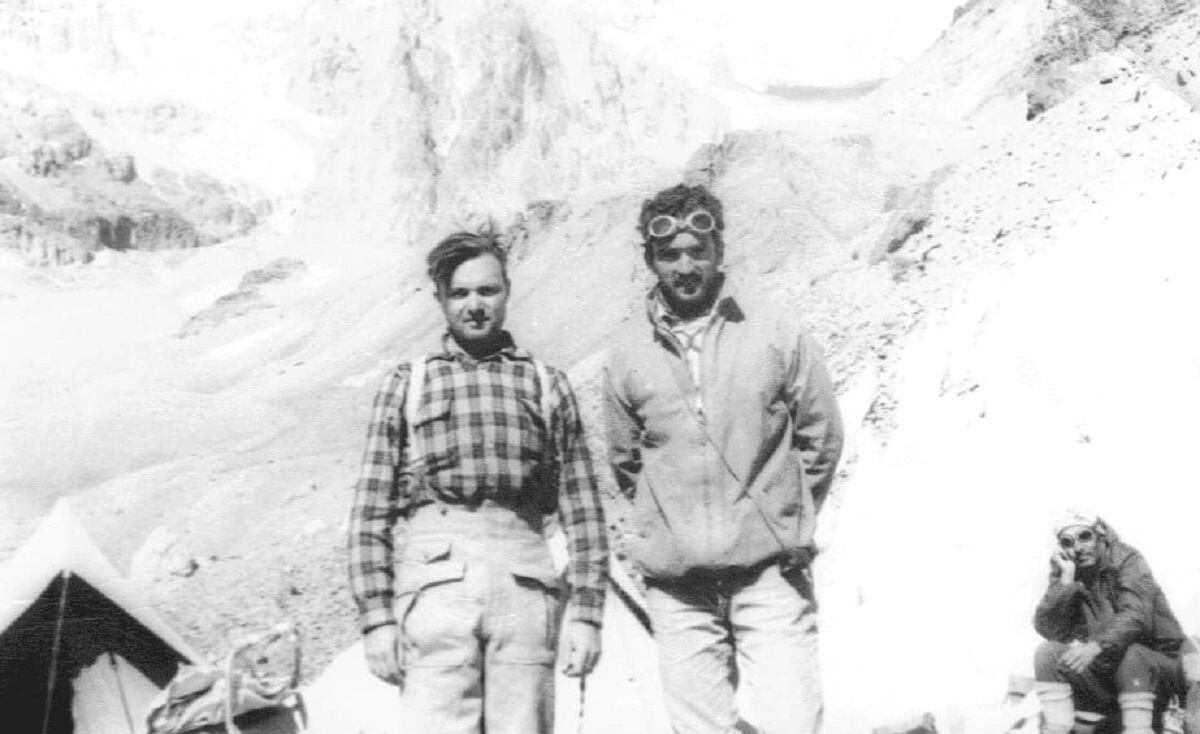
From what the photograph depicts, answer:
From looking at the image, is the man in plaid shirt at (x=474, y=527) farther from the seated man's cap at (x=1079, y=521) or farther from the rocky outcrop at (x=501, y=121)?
the rocky outcrop at (x=501, y=121)

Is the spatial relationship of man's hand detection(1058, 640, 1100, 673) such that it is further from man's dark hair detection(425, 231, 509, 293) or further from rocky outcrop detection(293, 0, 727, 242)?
rocky outcrop detection(293, 0, 727, 242)

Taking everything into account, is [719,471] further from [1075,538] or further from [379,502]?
[1075,538]

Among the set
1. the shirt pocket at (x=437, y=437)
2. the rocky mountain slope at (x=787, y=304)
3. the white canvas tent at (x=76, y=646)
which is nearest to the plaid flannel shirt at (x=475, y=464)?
the shirt pocket at (x=437, y=437)

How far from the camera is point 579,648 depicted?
2676mm

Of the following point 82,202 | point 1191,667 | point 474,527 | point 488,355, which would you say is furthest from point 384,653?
point 82,202

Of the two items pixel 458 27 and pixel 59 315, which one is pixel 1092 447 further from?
pixel 458 27

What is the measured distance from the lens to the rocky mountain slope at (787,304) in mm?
6750

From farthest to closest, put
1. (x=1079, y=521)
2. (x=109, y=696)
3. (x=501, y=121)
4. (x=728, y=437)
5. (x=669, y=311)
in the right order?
(x=501, y=121), (x=109, y=696), (x=1079, y=521), (x=669, y=311), (x=728, y=437)

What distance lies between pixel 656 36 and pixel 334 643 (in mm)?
34495

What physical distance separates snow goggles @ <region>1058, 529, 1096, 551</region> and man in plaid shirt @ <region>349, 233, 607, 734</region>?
1.36 meters

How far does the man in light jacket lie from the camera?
9.04 feet

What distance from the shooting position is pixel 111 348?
100 feet

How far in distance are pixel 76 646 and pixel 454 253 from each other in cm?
294

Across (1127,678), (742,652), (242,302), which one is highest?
(242,302)
